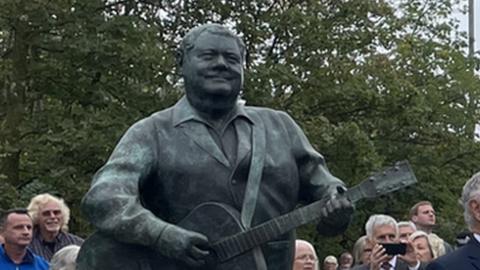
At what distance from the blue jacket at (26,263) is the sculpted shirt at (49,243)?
0.46 m

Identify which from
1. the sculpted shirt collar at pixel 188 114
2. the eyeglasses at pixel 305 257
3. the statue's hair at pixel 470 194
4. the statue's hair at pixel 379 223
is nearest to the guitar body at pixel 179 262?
the sculpted shirt collar at pixel 188 114

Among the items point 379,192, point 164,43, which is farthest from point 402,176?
point 164,43

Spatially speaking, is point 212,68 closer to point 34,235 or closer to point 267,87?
point 34,235

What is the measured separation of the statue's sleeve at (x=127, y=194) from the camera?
16.9 ft

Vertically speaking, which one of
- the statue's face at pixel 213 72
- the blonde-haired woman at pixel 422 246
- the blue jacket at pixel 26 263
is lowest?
the blue jacket at pixel 26 263

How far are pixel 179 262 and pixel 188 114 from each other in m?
0.64

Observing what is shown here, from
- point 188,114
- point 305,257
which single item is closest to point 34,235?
point 305,257

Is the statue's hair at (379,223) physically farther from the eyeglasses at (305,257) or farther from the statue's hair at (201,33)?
the statue's hair at (201,33)

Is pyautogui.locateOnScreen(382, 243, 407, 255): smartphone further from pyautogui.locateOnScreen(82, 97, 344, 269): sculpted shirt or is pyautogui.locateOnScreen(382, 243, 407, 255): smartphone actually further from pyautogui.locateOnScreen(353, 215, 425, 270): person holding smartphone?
pyautogui.locateOnScreen(82, 97, 344, 269): sculpted shirt

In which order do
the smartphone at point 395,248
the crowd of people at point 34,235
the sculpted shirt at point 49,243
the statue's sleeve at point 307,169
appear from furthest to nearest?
the sculpted shirt at point 49,243
the crowd of people at point 34,235
the smartphone at point 395,248
the statue's sleeve at point 307,169

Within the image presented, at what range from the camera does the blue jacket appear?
9516 millimetres

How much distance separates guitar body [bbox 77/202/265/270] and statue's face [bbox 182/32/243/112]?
45 cm

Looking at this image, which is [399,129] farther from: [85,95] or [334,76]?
[85,95]

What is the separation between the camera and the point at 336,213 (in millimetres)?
5105
